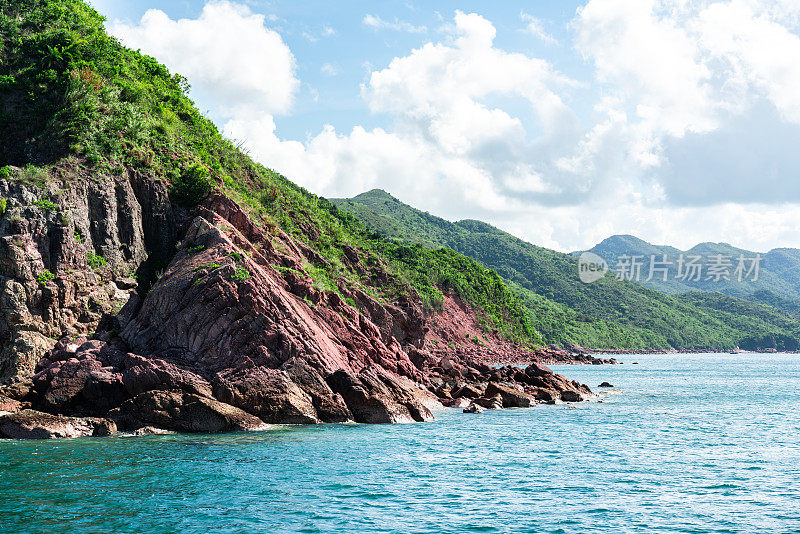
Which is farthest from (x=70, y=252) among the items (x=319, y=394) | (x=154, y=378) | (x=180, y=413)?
(x=319, y=394)

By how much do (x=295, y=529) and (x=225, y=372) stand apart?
55.8ft

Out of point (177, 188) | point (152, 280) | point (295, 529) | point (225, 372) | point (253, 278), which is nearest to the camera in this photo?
point (295, 529)

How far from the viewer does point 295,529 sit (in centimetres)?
1686

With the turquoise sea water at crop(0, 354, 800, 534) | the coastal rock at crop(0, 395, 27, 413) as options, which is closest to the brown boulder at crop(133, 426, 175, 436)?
the turquoise sea water at crop(0, 354, 800, 534)

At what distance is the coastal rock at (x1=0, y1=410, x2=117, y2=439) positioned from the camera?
27.2 meters

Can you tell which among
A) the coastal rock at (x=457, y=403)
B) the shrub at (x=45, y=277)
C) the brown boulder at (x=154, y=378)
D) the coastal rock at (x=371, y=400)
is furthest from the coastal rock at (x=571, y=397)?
the shrub at (x=45, y=277)

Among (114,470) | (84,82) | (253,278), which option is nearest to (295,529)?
(114,470)

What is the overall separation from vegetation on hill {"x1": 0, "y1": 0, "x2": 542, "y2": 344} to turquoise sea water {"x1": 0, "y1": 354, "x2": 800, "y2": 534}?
67.3 ft

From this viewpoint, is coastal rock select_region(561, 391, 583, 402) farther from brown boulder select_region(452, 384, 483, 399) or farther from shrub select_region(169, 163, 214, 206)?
shrub select_region(169, 163, 214, 206)

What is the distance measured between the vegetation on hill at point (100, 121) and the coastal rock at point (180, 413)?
17448mm

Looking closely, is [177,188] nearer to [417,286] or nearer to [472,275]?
[417,286]

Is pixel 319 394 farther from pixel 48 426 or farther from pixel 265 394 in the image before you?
pixel 48 426

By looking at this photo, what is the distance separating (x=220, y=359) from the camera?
33.3m

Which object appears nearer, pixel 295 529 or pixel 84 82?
pixel 295 529
